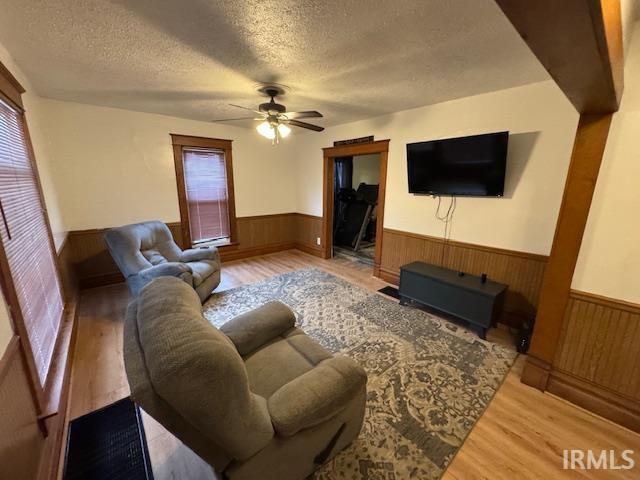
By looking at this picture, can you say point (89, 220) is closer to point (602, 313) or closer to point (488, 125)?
point (488, 125)

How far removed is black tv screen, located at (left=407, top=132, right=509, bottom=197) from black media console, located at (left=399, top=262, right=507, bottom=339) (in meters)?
0.90

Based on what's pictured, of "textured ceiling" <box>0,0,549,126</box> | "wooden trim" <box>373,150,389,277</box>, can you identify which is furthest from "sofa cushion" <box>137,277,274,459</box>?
"wooden trim" <box>373,150,389,277</box>

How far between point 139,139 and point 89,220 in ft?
4.18

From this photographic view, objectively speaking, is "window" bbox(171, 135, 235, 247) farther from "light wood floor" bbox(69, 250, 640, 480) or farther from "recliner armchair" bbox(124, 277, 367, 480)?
"recliner armchair" bbox(124, 277, 367, 480)

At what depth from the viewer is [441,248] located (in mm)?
3168

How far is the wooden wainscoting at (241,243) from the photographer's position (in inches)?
132

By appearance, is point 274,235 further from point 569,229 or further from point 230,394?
point 230,394

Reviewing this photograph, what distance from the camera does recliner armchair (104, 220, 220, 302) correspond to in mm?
2584

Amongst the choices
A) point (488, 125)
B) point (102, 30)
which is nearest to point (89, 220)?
point (102, 30)

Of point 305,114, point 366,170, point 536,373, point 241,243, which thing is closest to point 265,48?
point 305,114

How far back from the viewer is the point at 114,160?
341 centimetres

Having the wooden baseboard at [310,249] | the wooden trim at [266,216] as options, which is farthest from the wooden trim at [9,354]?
the wooden baseboard at [310,249]

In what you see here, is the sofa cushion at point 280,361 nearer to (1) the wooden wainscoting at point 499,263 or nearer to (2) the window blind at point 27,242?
(2) the window blind at point 27,242

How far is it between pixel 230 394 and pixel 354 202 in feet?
17.1
